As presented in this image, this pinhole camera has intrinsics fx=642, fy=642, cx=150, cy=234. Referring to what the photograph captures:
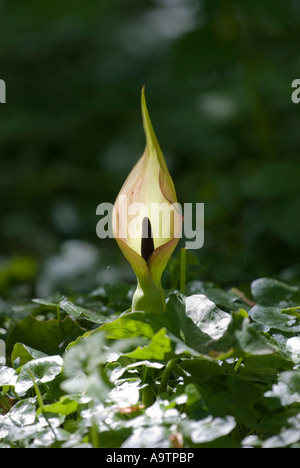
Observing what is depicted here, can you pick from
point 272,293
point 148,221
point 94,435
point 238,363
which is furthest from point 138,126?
point 94,435

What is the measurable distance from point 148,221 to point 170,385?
0.61ft

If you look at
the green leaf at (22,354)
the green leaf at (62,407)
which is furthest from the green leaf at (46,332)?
the green leaf at (62,407)

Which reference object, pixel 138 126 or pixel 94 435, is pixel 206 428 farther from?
pixel 138 126

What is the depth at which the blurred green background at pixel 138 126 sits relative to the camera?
170cm

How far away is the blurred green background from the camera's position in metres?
1.70

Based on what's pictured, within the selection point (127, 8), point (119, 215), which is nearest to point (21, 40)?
point (127, 8)

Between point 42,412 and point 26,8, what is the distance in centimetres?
277

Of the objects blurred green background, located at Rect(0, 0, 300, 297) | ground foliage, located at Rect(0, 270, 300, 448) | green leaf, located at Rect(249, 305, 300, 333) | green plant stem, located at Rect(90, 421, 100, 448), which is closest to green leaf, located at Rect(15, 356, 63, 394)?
ground foliage, located at Rect(0, 270, 300, 448)

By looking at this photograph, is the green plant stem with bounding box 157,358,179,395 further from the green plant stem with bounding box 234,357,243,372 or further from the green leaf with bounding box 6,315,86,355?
the green leaf with bounding box 6,315,86,355

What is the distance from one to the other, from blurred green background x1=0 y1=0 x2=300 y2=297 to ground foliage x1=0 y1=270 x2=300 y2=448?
0.51 metres

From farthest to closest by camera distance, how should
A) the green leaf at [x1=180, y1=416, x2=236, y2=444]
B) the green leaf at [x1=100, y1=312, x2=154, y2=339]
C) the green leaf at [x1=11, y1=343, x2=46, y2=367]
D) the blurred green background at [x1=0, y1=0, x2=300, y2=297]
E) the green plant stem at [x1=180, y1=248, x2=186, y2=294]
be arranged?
the blurred green background at [x1=0, y1=0, x2=300, y2=297], the green plant stem at [x1=180, y1=248, x2=186, y2=294], the green leaf at [x1=11, y1=343, x2=46, y2=367], the green leaf at [x1=100, y1=312, x2=154, y2=339], the green leaf at [x1=180, y1=416, x2=236, y2=444]

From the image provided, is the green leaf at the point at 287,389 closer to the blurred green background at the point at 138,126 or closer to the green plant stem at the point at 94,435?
the green plant stem at the point at 94,435
